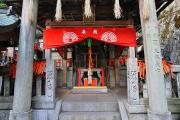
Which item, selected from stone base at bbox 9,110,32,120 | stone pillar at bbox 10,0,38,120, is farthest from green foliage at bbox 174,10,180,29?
stone base at bbox 9,110,32,120

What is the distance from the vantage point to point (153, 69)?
5676 mm

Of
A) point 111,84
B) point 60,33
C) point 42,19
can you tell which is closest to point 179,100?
point 60,33

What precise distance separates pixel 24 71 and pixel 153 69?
14.1 feet

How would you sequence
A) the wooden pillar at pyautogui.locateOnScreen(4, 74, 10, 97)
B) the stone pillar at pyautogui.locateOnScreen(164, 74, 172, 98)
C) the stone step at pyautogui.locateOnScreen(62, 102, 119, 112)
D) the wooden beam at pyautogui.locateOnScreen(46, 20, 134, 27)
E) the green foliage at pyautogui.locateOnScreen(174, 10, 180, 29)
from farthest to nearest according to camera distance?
the green foliage at pyautogui.locateOnScreen(174, 10, 180, 29)
the wooden beam at pyautogui.locateOnScreen(46, 20, 134, 27)
the stone step at pyautogui.locateOnScreen(62, 102, 119, 112)
the wooden pillar at pyautogui.locateOnScreen(4, 74, 10, 97)
the stone pillar at pyautogui.locateOnScreen(164, 74, 172, 98)

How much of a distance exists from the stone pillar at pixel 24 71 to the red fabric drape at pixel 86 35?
1.27 m

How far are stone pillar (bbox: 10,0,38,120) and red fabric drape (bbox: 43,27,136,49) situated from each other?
49.9 inches

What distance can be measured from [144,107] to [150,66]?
5.21ft

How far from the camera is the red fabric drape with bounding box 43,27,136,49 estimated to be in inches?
287

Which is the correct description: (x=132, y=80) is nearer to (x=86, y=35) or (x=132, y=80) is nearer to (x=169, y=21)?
(x=86, y=35)

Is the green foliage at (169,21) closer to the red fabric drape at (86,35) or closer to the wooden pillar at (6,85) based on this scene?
the red fabric drape at (86,35)

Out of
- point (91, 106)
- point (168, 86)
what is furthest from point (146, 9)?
point (91, 106)

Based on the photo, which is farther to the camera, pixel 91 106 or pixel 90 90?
pixel 90 90

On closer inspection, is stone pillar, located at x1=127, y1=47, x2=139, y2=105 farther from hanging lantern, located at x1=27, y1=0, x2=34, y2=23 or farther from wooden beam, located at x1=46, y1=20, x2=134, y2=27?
hanging lantern, located at x1=27, y1=0, x2=34, y2=23

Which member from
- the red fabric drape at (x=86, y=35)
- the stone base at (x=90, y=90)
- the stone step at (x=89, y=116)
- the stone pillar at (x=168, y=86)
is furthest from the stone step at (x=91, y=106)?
the stone base at (x=90, y=90)
